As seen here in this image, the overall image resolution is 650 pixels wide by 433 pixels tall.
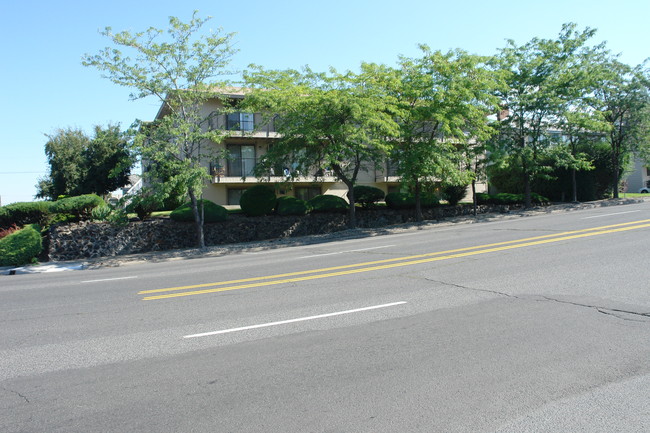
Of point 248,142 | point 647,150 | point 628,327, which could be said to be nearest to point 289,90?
point 248,142

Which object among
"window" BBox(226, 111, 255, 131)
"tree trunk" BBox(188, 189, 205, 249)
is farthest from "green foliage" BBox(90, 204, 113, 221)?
"window" BBox(226, 111, 255, 131)

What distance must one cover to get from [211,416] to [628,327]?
4888mm

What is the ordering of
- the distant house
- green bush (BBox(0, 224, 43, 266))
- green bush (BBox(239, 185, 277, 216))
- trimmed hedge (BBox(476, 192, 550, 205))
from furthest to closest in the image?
1. the distant house
2. trimmed hedge (BBox(476, 192, 550, 205))
3. green bush (BBox(239, 185, 277, 216))
4. green bush (BBox(0, 224, 43, 266))

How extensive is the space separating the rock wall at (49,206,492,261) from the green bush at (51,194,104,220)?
761 mm

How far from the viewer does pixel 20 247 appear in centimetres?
1631

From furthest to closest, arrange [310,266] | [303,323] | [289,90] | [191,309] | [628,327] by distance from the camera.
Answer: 1. [289,90]
2. [310,266]
3. [191,309]
4. [303,323]
5. [628,327]

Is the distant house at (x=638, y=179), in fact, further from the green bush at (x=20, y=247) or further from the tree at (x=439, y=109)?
the green bush at (x=20, y=247)

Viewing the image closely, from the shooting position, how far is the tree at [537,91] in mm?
24984

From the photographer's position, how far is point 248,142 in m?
30.2

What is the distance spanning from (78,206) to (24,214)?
2162 mm

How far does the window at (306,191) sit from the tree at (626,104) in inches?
708

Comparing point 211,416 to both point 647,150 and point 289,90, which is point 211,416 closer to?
point 289,90

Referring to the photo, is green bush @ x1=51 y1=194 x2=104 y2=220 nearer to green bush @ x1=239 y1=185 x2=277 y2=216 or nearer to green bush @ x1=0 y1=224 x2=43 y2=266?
green bush @ x1=0 y1=224 x2=43 y2=266

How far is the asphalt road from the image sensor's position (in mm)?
3676
